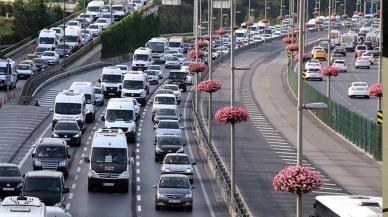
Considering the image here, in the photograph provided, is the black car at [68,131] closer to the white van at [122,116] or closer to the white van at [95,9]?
the white van at [122,116]

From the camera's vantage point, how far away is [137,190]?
196 feet

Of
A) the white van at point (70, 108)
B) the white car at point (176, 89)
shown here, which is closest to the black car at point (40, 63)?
the white car at point (176, 89)

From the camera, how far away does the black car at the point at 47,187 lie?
4994 centimetres

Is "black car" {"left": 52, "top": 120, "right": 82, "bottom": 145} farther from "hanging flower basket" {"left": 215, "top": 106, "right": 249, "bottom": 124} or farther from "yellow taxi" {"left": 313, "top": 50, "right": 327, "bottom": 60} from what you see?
"yellow taxi" {"left": 313, "top": 50, "right": 327, "bottom": 60}

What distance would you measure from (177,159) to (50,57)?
202ft

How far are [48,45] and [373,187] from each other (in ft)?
244

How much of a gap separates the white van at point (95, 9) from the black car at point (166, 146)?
4018 inches

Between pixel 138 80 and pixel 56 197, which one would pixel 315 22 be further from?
pixel 56 197

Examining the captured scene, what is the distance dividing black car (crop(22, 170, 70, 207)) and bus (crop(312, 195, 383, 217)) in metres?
11.8

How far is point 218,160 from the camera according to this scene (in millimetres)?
60500

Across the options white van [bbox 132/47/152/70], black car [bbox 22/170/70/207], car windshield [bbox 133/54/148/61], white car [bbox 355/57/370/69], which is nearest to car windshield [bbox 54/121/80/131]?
black car [bbox 22/170/70/207]

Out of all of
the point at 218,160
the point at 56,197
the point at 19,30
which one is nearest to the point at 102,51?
the point at 19,30

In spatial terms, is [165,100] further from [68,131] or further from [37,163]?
[37,163]

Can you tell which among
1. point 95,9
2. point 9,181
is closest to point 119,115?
point 9,181
